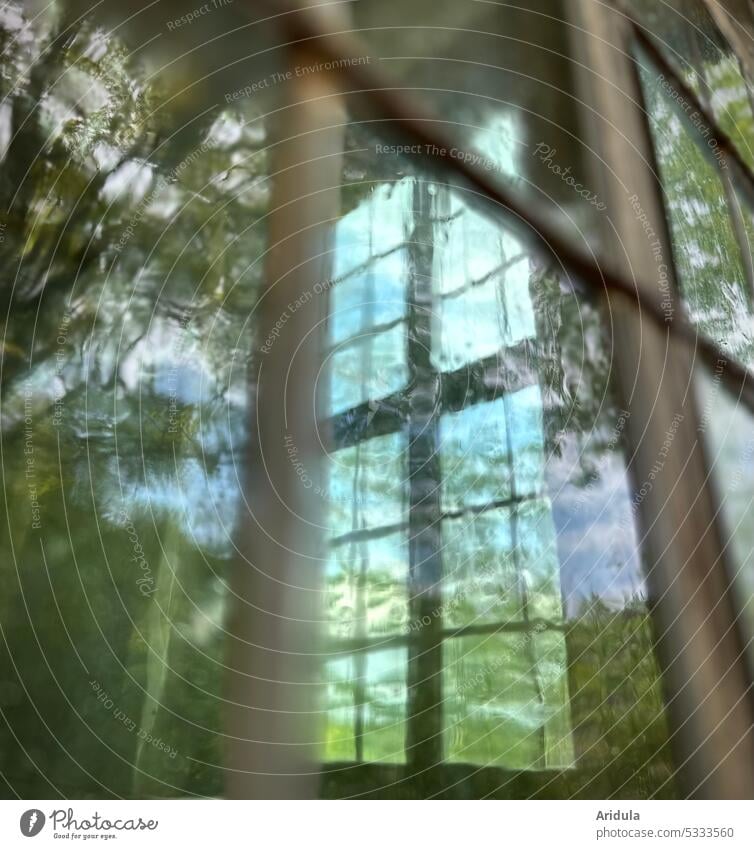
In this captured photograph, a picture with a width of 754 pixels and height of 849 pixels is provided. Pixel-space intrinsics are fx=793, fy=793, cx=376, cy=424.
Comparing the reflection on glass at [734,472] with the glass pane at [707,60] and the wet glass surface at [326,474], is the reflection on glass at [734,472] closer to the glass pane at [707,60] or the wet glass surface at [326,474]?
the wet glass surface at [326,474]

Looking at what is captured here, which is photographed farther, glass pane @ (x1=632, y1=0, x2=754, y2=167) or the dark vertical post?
glass pane @ (x1=632, y1=0, x2=754, y2=167)

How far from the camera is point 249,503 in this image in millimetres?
546

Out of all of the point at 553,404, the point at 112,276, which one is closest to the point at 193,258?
the point at 112,276

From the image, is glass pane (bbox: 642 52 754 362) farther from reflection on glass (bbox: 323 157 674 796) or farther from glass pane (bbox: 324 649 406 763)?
glass pane (bbox: 324 649 406 763)

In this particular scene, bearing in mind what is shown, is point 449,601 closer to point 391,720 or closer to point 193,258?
point 391,720

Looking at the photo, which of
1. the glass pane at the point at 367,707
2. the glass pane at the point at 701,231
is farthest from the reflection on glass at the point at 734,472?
the glass pane at the point at 367,707

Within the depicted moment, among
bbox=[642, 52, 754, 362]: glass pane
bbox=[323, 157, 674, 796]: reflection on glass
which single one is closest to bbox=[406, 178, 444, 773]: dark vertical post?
bbox=[323, 157, 674, 796]: reflection on glass
